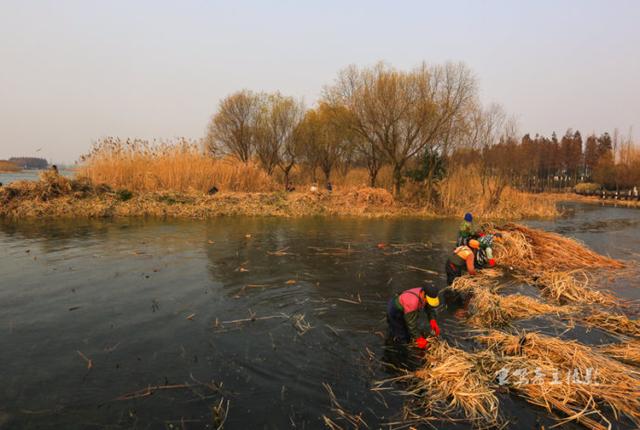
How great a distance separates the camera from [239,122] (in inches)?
1617

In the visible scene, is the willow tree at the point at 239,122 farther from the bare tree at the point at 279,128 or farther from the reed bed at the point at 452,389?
the reed bed at the point at 452,389

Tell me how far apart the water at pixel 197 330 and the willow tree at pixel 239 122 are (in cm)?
2783

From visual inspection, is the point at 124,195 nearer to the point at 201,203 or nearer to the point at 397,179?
the point at 201,203

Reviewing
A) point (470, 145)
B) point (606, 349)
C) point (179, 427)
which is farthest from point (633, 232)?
point (179, 427)

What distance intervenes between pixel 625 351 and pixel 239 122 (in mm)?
39351

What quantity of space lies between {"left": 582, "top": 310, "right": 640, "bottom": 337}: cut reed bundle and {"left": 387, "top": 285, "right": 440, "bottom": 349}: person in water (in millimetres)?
3843

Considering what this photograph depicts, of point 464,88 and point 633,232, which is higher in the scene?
point 464,88

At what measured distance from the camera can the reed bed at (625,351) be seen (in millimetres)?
6012

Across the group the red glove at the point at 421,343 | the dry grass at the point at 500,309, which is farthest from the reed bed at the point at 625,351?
the red glove at the point at 421,343

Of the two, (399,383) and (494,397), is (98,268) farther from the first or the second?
(494,397)

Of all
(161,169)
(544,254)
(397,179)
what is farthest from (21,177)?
(544,254)

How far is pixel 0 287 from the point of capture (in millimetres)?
Result: 8938

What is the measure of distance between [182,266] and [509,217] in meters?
22.7

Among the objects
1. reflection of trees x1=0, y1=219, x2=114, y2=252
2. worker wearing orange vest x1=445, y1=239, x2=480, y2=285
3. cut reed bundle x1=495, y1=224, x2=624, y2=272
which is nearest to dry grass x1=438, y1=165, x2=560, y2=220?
cut reed bundle x1=495, y1=224, x2=624, y2=272
